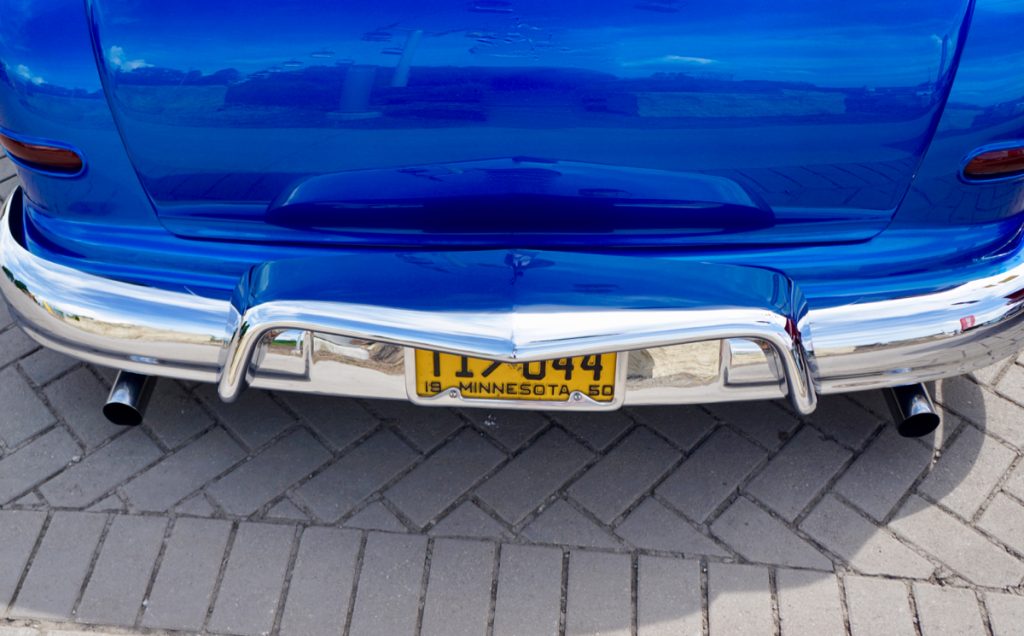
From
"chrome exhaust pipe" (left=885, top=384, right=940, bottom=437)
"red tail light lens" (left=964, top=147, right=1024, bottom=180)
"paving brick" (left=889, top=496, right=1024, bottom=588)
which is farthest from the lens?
"chrome exhaust pipe" (left=885, top=384, right=940, bottom=437)

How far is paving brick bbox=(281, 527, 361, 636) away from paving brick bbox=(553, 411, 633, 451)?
2.12 ft

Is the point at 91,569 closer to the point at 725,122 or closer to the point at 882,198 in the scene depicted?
the point at 725,122

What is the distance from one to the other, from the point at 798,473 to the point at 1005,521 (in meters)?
0.49

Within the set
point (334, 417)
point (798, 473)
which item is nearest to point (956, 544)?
point (798, 473)

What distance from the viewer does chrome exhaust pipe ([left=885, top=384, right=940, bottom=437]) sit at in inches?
93.4

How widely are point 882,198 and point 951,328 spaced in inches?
13.2

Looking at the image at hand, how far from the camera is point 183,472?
245 centimetres

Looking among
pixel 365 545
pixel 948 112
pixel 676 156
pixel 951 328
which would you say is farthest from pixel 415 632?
pixel 948 112

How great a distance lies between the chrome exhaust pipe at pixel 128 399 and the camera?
96.1 inches

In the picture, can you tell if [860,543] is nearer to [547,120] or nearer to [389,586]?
[389,586]

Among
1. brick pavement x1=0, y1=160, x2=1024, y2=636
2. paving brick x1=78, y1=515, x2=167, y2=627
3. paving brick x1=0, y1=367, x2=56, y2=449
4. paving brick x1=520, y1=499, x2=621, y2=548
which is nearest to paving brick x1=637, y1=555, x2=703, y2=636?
brick pavement x1=0, y1=160, x2=1024, y2=636

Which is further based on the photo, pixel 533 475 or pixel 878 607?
pixel 533 475

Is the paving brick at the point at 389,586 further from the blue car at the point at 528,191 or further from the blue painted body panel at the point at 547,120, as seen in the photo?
the blue painted body panel at the point at 547,120

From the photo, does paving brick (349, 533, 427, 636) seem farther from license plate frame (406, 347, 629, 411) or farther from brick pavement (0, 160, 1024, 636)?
license plate frame (406, 347, 629, 411)
